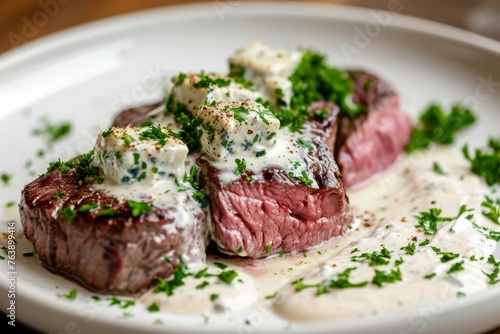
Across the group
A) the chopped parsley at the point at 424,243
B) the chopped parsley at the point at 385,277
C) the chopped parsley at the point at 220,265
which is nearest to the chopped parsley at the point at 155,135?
the chopped parsley at the point at 220,265

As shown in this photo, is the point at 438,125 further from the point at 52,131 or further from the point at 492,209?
the point at 52,131

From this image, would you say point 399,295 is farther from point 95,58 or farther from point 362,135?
point 95,58

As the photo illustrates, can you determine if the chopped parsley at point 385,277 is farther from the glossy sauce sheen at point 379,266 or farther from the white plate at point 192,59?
the white plate at point 192,59

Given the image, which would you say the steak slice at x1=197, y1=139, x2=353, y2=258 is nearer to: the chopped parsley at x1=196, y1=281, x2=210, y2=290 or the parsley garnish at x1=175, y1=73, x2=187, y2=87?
the chopped parsley at x1=196, y1=281, x2=210, y2=290

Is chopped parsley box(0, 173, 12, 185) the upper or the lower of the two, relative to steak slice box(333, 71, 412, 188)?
lower

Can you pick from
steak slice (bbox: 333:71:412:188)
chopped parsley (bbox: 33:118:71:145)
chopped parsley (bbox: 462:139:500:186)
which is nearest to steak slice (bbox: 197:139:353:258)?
steak slice (bbox: 333:71:412:188)

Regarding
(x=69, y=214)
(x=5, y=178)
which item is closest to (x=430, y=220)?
(x=69, y=214)
